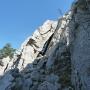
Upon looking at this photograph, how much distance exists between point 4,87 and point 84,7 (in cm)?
1087

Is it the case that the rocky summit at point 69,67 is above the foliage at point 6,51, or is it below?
below

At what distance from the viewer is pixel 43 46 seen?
133 ft

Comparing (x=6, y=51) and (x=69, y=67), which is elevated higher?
(x=6, y=51)

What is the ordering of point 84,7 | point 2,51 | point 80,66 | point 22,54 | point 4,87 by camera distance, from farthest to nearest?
point 2,51, point 22,54, point 4,87, point 84,7, point 80,66

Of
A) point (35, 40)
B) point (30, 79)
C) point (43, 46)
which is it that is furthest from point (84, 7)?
point (35, 40)

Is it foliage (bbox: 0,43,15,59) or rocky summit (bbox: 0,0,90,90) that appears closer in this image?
rocky summit (bbox: 0,0,90,90)

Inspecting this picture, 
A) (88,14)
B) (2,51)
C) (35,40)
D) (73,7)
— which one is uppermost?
(2,51)

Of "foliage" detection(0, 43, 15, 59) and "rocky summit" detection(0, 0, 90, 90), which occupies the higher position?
"foliage" detection(0, 43, 15, 59)

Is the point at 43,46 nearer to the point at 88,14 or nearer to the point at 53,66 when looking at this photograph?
the point at 53,66

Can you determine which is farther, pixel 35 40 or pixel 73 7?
pixel 35 40

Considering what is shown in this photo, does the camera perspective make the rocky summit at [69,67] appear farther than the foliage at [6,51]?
No

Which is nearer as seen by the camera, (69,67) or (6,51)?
(69,67)

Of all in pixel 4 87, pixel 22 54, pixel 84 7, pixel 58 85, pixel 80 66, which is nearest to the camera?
pixel 80 66

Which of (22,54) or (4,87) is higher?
(22,54)
